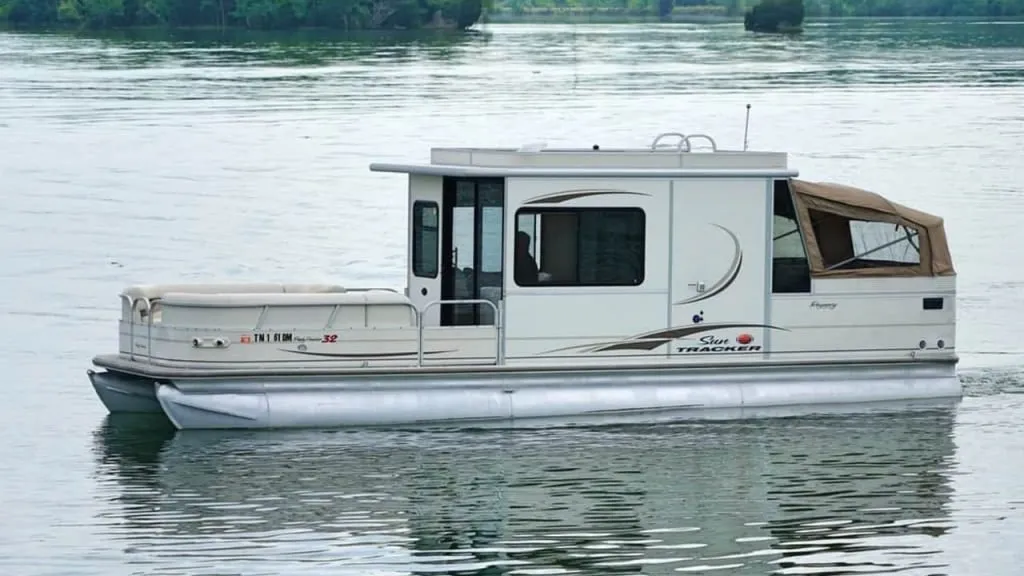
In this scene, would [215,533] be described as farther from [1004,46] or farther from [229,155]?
[1004,46]

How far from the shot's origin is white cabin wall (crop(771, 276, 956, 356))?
19.1m

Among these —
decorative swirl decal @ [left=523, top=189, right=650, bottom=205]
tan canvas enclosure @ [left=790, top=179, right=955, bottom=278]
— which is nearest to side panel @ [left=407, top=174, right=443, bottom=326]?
decorative swirl decal @ [left=523, top=189, right=650, bottom=205]

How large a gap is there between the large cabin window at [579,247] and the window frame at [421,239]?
2.94ft

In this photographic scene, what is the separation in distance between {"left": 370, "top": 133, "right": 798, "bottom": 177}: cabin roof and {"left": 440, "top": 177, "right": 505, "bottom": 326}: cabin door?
0.66ft

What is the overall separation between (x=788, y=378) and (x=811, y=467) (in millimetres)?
1880

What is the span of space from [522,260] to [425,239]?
1.15m

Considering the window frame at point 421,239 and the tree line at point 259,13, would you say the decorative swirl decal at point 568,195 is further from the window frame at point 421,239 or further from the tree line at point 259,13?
the tree line at point 259,13

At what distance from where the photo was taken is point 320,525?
15141 millimetres

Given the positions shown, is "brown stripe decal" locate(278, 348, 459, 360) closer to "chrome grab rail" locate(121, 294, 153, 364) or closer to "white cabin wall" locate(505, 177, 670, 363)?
"white cabin wall" locate(505, 177, 670, 363)

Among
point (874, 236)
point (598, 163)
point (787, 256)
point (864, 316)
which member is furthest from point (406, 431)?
point (874, 236)

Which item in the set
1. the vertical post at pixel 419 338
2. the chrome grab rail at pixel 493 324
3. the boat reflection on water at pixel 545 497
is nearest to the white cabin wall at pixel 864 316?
the boat reflection on water at pixel 545 497

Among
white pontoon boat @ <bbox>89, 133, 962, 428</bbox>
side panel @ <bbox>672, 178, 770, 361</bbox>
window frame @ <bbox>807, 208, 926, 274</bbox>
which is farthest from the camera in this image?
window frame @ <bbox>807, 208, 926, 274</bbox>

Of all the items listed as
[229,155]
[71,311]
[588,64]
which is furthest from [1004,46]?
[71,311]

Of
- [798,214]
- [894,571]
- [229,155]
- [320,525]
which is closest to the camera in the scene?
[894,571]
